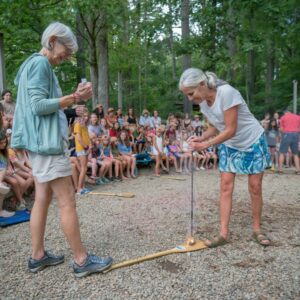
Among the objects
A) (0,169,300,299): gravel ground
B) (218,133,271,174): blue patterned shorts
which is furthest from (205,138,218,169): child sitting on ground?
(218,133,271,174): blue patterned shorts

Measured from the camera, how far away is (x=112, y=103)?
24.0 meters

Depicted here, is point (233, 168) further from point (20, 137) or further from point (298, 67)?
point (298, 67)

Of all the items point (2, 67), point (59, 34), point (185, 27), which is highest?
point (185, 27)

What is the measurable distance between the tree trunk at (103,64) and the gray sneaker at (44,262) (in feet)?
28.8

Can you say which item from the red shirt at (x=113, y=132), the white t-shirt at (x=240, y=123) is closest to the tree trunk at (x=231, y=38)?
the white t-shirt at (x=240, y=123)

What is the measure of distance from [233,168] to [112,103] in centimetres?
2137

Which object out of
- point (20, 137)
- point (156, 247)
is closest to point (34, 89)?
point (20, 137)

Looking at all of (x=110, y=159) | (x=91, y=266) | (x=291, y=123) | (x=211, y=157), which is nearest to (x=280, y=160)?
(x=291, y=123)

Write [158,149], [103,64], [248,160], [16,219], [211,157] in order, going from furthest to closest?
[103,64] → [211,157] → [158,149] → [16,219] → [248,160]

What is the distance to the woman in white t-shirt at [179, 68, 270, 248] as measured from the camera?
9.90 ft

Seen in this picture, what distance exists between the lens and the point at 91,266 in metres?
2.65

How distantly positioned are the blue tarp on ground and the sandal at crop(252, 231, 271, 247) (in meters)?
2.76

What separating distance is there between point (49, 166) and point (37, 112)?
16.0 inches

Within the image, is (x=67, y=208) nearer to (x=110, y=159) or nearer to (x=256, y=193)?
(x=256, y=193)
